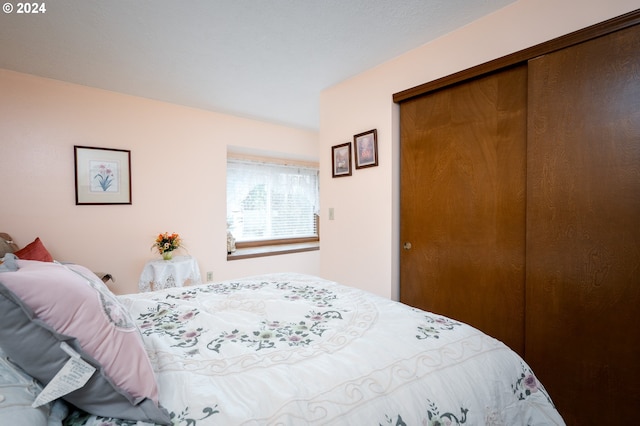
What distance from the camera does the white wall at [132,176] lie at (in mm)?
2371

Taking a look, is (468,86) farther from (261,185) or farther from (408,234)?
(261,185)

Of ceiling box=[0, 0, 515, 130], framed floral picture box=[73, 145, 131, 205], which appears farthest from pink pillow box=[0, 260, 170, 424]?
framed floral picture box=[73, 145, 131, 205]

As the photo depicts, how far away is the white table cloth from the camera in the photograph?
2701 millimetres

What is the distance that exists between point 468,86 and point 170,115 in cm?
291

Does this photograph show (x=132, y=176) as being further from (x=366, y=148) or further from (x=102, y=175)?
(x=366, y=148)

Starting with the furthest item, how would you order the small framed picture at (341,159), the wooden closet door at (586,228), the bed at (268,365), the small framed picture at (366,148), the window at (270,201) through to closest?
1. the window at (270,201)
2. the small framed picture at (341,159)
3. the small framed picture at (366,148)
4. the wooden closet door at (586,228)
5. the bed at (268,365)

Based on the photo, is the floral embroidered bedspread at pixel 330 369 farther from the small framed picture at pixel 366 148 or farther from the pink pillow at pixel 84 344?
the small framed picture at pixel 366 148

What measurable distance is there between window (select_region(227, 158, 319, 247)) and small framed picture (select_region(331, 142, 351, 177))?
5.59 feet

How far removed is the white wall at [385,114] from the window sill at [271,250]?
116 centimetres

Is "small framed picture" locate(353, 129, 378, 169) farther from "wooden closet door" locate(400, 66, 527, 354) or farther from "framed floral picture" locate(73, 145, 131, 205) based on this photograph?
"framed floral picture" locate(73, 145, 131, 205)

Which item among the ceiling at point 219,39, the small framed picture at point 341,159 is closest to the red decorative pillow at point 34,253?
the ceiling at point 219,39

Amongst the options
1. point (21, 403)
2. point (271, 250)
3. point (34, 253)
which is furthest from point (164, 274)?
point (21, 403)

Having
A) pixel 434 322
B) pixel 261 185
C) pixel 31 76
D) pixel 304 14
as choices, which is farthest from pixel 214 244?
pixel 434 322

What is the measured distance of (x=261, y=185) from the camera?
163 inches
